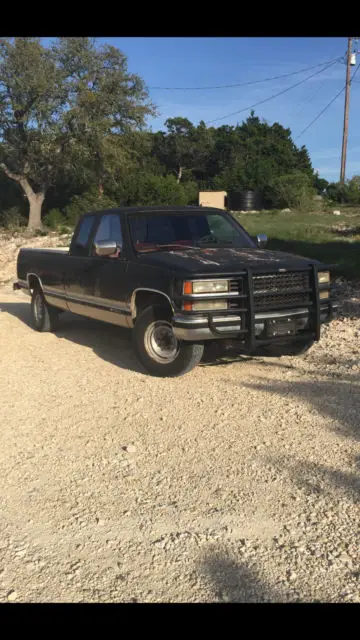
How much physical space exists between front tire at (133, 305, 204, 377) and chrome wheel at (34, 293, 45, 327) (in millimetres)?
3048

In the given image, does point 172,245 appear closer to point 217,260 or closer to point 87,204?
point 217,260

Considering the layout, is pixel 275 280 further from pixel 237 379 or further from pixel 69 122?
pixel 69 122

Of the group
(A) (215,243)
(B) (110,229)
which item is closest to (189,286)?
(A) (215,243)

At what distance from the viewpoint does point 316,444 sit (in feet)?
13.9

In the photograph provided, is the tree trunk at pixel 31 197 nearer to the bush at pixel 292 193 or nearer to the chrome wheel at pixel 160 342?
the bush at pixel 292 193

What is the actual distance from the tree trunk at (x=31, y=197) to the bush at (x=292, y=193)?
15770 millimetres

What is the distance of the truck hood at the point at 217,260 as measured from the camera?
18.0ft

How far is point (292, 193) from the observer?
37000mm

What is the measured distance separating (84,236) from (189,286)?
276 centimetres

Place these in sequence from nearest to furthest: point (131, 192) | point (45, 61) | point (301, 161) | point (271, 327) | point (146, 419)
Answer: point (146, 419) → point (271, 327) → point (45, 61) → point (131, 192) → point (301, 161)

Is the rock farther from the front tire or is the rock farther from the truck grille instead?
the truck grille
